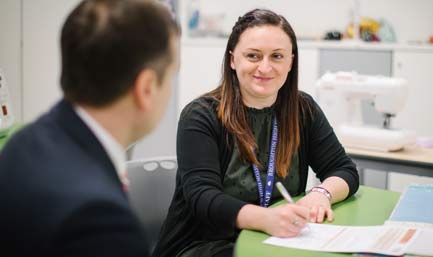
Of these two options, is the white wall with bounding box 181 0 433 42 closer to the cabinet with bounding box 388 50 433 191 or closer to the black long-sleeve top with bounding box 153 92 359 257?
the cabinet with bounding box 388 50 433 191

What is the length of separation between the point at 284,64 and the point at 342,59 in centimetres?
217

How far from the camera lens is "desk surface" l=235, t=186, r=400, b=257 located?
4.29 ft

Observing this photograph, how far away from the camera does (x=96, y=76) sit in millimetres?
822

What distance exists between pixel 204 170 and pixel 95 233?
3.20ft

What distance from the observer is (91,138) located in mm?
828

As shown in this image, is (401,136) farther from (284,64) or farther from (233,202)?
(233,202)

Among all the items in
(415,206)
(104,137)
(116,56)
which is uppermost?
(116,56)

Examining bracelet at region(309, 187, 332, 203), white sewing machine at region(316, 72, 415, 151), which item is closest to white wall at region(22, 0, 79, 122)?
white sewing machine at region(316, 72, 415, 151)

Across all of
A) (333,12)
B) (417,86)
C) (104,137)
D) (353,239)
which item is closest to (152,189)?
(353,239)

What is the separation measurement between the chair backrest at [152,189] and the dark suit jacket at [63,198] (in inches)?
43.0

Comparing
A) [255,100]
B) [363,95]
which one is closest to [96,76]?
[255,100]

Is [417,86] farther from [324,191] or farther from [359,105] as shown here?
[324,191]

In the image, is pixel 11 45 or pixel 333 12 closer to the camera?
pixel 11 45

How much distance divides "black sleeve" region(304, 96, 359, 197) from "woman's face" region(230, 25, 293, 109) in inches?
Result: 8.1
